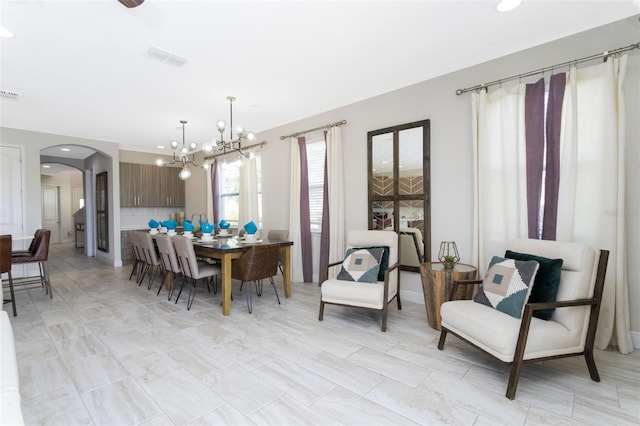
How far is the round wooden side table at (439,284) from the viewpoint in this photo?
8.95 feet

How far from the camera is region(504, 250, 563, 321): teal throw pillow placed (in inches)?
81.0

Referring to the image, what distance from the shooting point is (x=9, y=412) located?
852mm

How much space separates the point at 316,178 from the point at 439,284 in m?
2.65

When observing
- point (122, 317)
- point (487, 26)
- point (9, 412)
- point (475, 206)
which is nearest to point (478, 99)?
point (487, 26)

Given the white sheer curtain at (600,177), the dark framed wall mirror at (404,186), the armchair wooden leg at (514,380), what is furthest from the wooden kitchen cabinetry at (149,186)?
the white sheer curtain at (600,177)

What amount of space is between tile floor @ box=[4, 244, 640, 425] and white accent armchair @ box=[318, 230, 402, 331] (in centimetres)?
24

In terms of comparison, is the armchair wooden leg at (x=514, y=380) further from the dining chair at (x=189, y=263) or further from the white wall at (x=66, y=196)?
the white wall at (x=66, y=196)

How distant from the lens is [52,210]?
409 inches

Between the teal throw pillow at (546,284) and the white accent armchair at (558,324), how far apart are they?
2.1 inches

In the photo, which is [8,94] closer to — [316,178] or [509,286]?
[316,178]

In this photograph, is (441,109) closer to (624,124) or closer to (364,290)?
(624,124)

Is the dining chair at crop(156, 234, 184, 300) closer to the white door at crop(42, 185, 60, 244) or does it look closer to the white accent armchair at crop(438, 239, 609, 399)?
the white accent armchair at crop(438, 239, 609, 399)

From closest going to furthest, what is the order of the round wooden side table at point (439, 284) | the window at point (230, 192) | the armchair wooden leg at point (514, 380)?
the armchair wooden leg at point (514, 380), the round wooden side table at point (439, 284), the window at point (230, 192)


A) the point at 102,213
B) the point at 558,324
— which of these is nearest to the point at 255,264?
the point at 558,324
